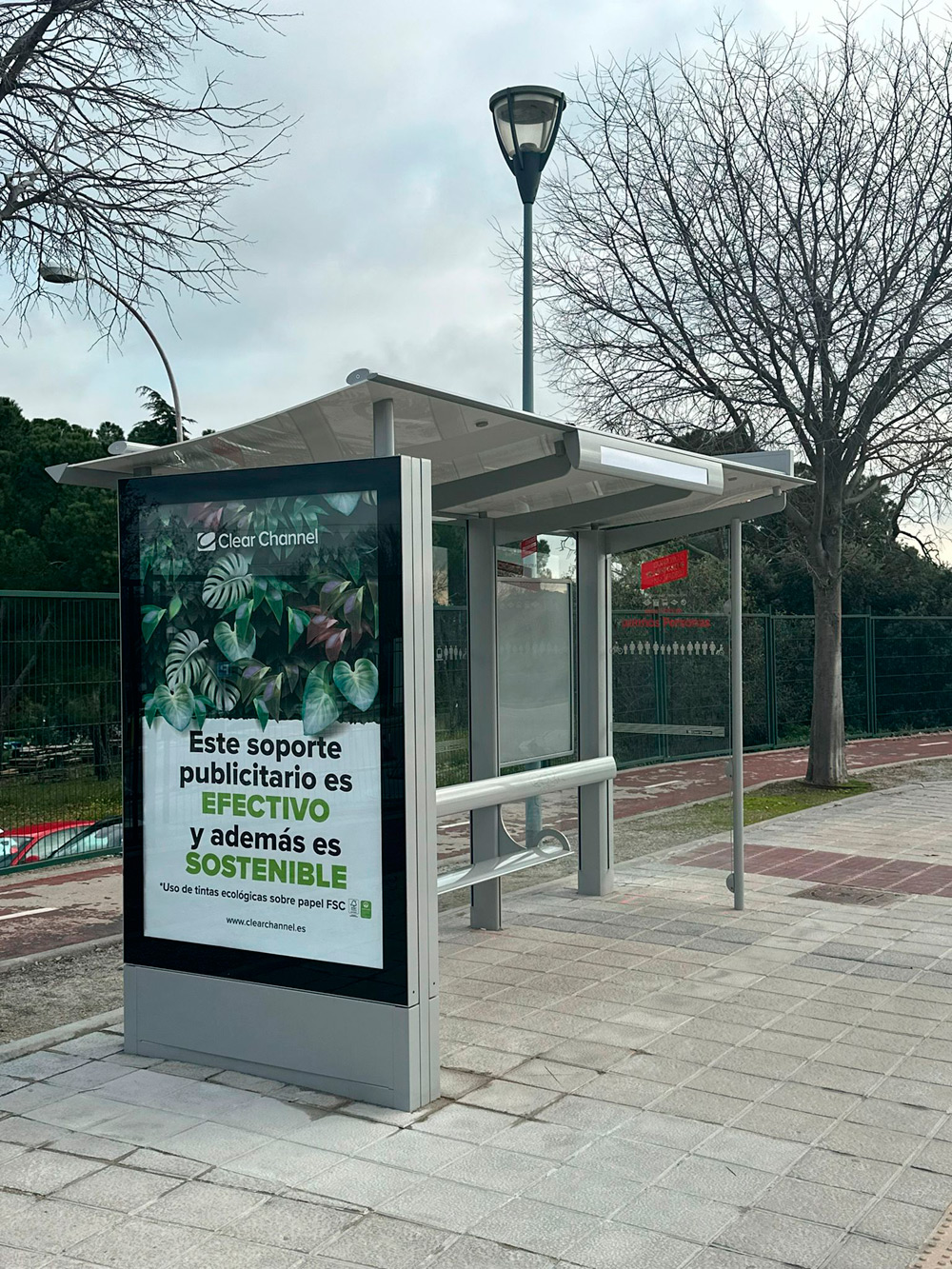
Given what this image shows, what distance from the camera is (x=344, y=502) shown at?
4586 millimetres

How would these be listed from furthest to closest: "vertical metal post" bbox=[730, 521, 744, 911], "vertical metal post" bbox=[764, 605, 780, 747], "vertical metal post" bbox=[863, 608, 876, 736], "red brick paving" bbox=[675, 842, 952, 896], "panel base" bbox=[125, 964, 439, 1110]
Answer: "vertical metal post" bbox=[863, 608, 876, 736], "vertical metal post" bbox=[764, 605, 780, 747], "red brick paving" bbox=[675, 842, 952, 896], "vertical metal post" bbox=[730, 521, 744, 911], "panel base" bbox=[125, 964, 439, 1110]

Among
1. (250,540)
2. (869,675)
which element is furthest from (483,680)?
(869,675)

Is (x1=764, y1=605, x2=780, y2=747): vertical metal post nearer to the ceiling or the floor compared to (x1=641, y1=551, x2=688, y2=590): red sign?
nearer to the floor

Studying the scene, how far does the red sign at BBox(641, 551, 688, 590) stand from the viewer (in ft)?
26.3

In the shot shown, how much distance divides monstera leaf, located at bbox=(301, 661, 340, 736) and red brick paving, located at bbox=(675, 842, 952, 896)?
160 inches

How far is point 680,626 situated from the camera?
823 centimetres

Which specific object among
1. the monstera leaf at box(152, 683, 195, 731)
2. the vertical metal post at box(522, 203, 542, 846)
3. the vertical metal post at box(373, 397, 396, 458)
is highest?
the vertical metal post at box(522, 203, 542, 846)

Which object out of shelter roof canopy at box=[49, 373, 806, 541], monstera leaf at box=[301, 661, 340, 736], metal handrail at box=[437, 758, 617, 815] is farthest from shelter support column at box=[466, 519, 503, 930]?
monstera leaf at box=[301, 661, 340, 736]

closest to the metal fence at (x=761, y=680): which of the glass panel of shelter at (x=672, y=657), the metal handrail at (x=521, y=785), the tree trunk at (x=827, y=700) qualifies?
the glass panel of shelter at (x=672, y=657)

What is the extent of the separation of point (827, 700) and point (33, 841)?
29.1 feet

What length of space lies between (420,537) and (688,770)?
404 cm

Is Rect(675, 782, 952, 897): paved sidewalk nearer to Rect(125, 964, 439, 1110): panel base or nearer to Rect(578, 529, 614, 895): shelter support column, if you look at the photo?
Rect(578, 529, 614, 895): shelter support column

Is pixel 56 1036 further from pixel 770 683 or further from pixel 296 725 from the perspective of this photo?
pixel 770 683

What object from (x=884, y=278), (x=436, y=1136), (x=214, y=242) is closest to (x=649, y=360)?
(x=884, y=278)
